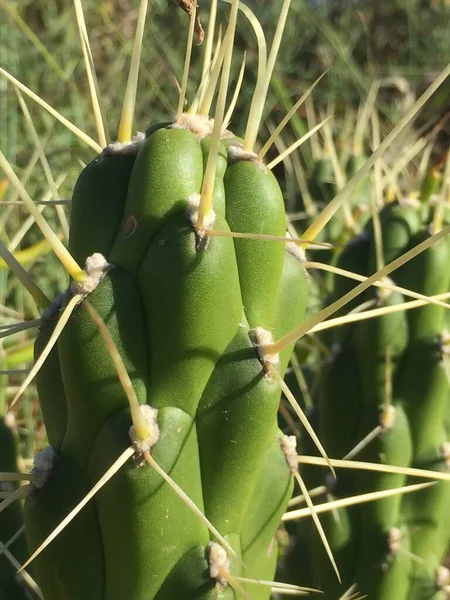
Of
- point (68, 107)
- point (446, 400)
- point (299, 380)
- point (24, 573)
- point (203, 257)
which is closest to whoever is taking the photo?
point (203, 257)

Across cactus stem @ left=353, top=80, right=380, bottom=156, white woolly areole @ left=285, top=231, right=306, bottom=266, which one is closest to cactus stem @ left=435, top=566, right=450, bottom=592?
white woolly areole @ left=285, top=231, right=306, bottom=266

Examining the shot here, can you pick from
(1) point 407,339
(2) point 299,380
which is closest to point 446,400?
(1) point 407,339

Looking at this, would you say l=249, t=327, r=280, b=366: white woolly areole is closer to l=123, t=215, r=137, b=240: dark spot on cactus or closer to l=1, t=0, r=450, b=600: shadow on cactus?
l=1, t=0, r=450, b=600: shadow on cactus

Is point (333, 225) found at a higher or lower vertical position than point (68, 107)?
lower

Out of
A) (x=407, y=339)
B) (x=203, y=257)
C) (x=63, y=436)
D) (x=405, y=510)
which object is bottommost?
(x=405, y=510)

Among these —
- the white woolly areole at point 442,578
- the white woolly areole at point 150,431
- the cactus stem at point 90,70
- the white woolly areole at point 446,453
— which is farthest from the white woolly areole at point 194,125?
the white woolly areole at point 442,578

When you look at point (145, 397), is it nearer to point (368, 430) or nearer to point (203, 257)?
point (203, 257)

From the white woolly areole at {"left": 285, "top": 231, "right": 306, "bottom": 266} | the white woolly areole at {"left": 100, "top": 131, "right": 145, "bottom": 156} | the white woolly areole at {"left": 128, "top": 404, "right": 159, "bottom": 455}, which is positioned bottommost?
the white woolly areole at {"left": 128, "top": 404, "right": 159, "bottom": 455}

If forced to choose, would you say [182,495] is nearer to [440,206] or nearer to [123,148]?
[123,148]

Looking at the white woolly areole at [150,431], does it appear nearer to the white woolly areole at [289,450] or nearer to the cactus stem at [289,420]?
the white woolly areole at [289,450]
